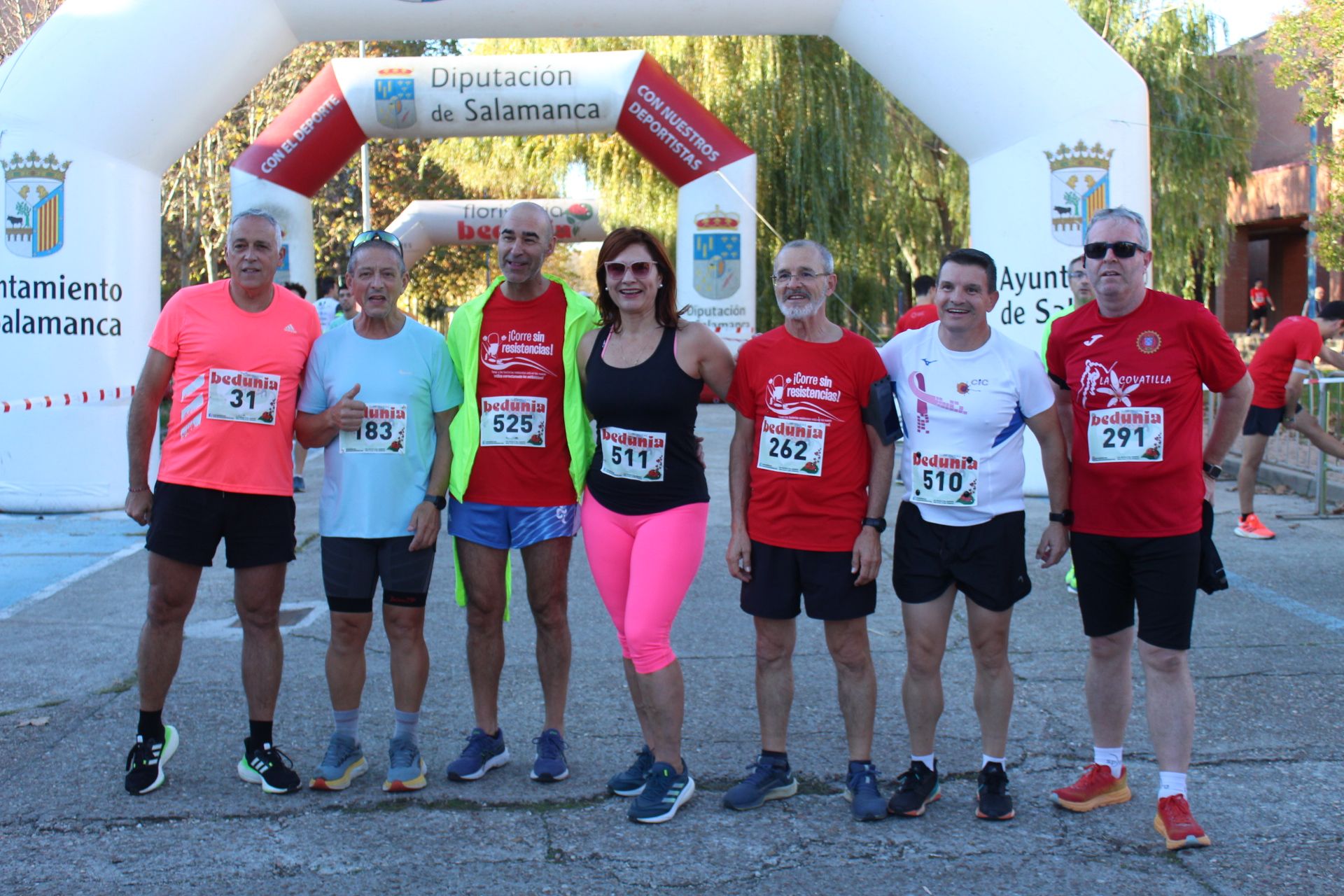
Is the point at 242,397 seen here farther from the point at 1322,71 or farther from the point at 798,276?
the point at 1322,71

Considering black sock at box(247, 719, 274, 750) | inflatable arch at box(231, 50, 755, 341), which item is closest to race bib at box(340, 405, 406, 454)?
black sock at box(247, 719, 274, 750)

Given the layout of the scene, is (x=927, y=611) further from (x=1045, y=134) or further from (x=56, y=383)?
(x=56, y=383)

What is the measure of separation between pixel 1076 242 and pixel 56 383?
8013mm

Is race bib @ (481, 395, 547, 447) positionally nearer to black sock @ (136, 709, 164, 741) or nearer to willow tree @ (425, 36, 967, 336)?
black sock @ (136, 709, 164, 741)

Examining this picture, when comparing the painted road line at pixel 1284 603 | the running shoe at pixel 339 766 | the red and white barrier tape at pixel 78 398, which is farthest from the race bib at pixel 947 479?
the red and white barrier tape at pixel 78 398

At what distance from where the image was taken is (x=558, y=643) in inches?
164

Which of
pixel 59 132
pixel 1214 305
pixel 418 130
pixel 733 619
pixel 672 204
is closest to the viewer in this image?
pixel 733 619

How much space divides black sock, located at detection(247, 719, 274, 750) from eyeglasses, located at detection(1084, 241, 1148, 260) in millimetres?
2992

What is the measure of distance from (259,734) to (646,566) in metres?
1.39

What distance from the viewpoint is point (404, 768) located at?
3926 mm

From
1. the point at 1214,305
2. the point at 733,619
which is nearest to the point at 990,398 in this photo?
the point at 733,619

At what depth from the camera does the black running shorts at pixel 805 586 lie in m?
3.75

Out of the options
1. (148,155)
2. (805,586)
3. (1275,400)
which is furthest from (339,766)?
(148,155)

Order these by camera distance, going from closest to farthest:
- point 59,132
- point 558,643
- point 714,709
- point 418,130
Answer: point 558,643
point 714,709
point 59,132
point 418,130
